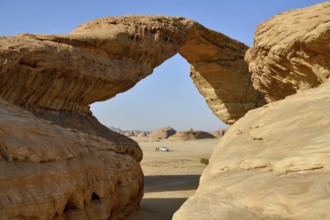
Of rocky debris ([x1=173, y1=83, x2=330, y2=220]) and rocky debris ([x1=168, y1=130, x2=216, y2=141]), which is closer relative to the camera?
rocky debris ([x1=173, y1=83, x2=330, y2=220])

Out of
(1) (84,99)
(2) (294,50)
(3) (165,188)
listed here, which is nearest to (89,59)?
(1) (84,99)

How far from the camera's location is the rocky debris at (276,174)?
310 centimetres

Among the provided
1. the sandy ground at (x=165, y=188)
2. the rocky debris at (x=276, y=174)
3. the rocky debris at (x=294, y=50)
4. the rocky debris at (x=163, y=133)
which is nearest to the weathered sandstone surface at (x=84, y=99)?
the sandy ground at (x=165, y=188)

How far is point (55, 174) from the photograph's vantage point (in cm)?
615

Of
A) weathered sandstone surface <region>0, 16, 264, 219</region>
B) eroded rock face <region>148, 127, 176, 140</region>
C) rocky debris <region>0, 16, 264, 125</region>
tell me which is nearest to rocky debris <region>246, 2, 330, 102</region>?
weathered sandstone surface <region>0, 16, 264, 219</region>

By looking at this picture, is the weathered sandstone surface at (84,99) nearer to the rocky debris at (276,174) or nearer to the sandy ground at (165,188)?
the sandy ground at (165,188)

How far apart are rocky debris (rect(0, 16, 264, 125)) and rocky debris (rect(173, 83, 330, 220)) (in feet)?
28.4

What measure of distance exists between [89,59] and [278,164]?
35.9 ft

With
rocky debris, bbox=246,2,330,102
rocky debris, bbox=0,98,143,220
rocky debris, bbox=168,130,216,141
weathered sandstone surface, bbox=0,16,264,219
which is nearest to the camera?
rocky debris, bbox=0,98,143,220

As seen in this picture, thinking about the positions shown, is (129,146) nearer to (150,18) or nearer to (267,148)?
(150,18)

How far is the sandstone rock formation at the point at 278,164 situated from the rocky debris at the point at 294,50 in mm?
33

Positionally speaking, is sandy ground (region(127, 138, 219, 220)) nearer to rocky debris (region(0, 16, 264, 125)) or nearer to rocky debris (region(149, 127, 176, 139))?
rocky debris (region(0, 16, 264, 125))

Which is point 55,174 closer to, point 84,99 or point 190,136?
point 84,99

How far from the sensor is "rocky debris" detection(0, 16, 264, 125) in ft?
39.1
